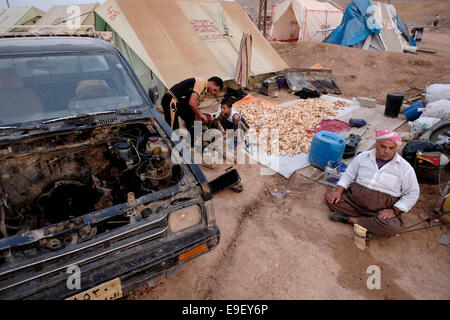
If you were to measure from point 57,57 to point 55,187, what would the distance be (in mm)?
1574

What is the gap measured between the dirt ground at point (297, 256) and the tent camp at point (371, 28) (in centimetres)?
1115

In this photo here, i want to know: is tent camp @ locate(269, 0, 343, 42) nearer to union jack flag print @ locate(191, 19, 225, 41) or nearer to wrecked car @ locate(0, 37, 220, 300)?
union jack flag print @ locate(191, 19, 225, 41)

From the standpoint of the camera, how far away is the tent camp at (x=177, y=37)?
7.41 m

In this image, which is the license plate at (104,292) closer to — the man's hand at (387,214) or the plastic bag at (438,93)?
the man's hand at (387,214)

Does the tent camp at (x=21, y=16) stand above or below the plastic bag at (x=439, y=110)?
above

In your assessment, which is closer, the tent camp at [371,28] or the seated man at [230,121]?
the seated man at [230,121]

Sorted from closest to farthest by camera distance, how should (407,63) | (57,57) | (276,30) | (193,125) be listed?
1. (57,57)
2. (193,125)
3. (407,63)
4. (276,30)

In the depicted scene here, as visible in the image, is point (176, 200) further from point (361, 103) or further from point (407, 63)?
point (407, 63)

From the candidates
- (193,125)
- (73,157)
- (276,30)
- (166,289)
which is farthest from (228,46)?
(276,30)

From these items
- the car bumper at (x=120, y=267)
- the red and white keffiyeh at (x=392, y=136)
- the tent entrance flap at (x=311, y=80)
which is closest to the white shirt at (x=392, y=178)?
the red and white keffiyeh at (x=392, y=136)

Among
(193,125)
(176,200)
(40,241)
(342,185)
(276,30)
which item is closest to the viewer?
(40,241)

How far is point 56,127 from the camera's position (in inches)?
99.6

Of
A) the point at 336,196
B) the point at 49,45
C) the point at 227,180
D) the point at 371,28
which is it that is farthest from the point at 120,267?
the point at 371,28

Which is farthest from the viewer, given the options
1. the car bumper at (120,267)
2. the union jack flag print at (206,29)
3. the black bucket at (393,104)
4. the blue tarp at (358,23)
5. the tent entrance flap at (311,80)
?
the blue tarp at (358,23)
